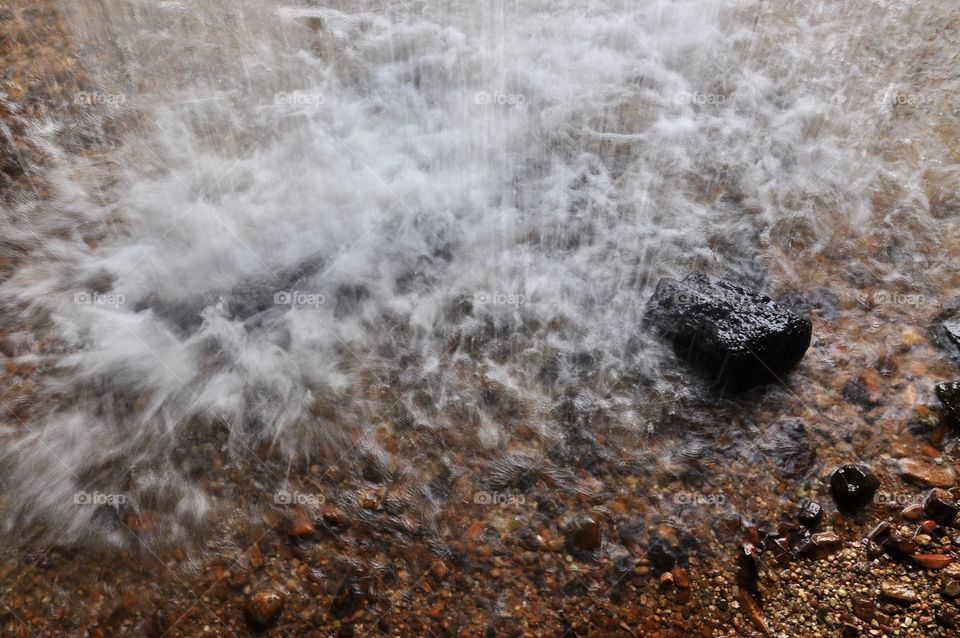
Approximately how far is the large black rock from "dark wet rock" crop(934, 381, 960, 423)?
98cm

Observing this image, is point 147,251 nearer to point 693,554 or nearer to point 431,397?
point 431,397

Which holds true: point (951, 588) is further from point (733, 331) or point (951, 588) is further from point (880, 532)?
point (733, 331)

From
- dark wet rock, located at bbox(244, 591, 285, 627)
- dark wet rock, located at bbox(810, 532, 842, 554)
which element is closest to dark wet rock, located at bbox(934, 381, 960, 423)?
dark wet rock, located at bbox(810, 532, 842, 554)

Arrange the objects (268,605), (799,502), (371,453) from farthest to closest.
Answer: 1. (371,453)
2. (799,502)
3. (268,605)

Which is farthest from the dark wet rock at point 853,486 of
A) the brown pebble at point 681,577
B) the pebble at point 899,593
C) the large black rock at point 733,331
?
the brown pebble at point 681,577

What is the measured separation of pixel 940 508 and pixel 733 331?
1.74m

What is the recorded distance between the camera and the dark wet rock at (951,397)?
14.3ft

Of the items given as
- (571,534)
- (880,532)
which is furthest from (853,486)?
(571,534)

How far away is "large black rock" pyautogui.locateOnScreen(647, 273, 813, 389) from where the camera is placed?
4.54 metres

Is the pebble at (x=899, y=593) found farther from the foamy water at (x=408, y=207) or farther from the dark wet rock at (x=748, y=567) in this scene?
the foamy water at (x=408, y=207)

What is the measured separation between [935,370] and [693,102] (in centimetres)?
382

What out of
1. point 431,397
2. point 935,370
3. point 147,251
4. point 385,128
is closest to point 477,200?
point 385,128

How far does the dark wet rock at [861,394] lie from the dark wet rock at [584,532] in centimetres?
225

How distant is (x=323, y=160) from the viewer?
633 centimetres
